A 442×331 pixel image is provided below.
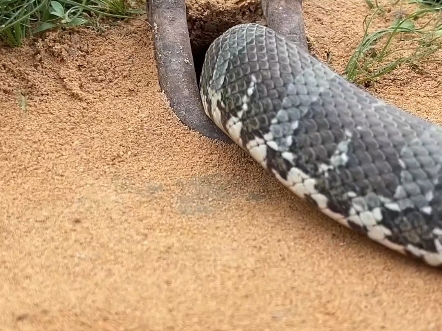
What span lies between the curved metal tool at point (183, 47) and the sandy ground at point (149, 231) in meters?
0.07

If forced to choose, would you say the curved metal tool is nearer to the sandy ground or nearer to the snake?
the sandy ground

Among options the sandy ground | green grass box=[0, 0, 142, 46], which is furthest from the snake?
green grass box=[0, 0, 142, 46]

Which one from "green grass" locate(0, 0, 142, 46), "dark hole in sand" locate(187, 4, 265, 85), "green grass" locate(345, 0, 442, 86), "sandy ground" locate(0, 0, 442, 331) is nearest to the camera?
"sandy ground" locate(0, 0, 442, 331)

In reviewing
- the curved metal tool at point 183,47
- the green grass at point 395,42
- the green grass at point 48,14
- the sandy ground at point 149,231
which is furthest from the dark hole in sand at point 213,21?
the green grass at point 395,42

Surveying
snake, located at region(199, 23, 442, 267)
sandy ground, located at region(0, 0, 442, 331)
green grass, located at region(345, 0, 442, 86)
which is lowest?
sandy ground, located at region(0, 0, 442, 331)

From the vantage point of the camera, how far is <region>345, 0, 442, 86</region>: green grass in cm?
365

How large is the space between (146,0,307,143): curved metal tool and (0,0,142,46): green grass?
10.6 inches

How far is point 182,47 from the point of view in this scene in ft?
11.2

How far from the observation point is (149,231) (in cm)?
250

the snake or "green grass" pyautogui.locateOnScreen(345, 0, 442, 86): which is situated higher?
the snake

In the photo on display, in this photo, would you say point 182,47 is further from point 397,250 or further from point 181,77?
point 397,250

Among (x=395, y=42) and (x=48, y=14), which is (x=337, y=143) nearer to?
(x=395, y=42)

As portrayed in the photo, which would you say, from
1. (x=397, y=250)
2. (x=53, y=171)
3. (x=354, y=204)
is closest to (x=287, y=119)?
(x=354, y=204)

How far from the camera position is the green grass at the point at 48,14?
353 cm
